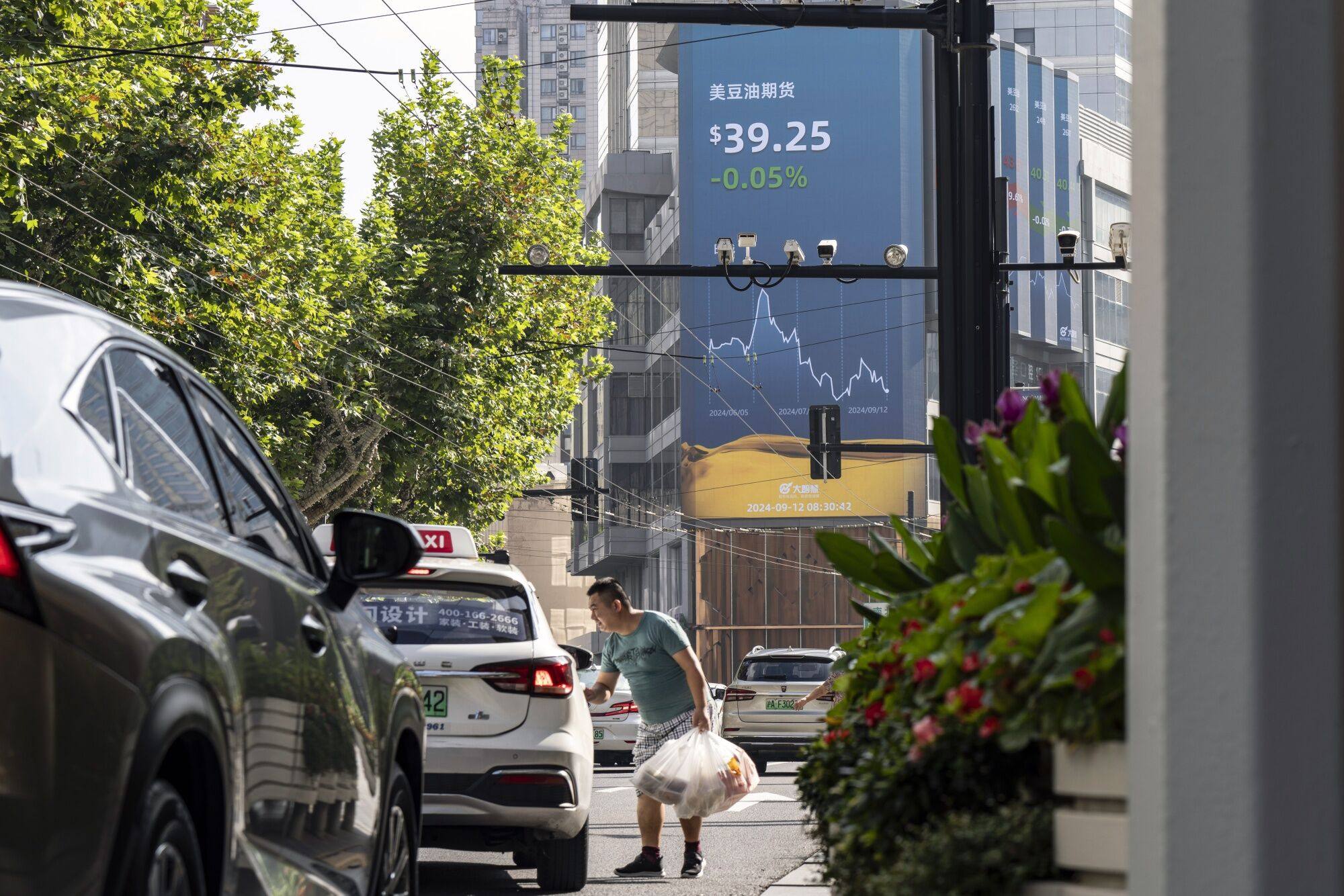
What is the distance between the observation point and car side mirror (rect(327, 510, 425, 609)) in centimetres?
506

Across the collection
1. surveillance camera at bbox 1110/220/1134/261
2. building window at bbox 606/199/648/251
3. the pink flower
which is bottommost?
the pink flower

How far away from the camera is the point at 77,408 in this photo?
136 inches

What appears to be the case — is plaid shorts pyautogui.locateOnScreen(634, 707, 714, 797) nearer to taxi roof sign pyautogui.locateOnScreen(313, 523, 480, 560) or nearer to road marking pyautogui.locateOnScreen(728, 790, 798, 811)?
taxi roof sign pyautogui.locateOnScreen(313, 523, 480, 560)

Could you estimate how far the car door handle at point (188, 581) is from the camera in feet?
11.4

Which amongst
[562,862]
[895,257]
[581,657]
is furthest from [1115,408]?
[895,257]

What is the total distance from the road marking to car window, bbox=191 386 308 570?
481 inches

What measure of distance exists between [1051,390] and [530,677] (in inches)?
A: 224

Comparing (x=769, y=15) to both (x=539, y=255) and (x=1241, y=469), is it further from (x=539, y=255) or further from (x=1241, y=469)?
(x=1241, y=469)

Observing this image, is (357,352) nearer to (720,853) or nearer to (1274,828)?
(720,853)

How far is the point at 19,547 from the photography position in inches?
112

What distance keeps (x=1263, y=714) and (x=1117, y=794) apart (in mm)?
551

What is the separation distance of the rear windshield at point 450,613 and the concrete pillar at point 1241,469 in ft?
22.6

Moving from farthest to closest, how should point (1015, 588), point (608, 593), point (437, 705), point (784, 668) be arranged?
point (784, 668) → point (608, 593) → point (437, 705) → point (1015, 588)

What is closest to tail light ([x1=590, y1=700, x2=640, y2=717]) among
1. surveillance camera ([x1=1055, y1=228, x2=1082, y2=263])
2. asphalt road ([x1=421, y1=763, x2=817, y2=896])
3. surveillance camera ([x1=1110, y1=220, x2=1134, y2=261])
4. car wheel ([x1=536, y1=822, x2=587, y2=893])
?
surveillance camera ([x1=1055, y1=228, x2=1082, y2=263])
